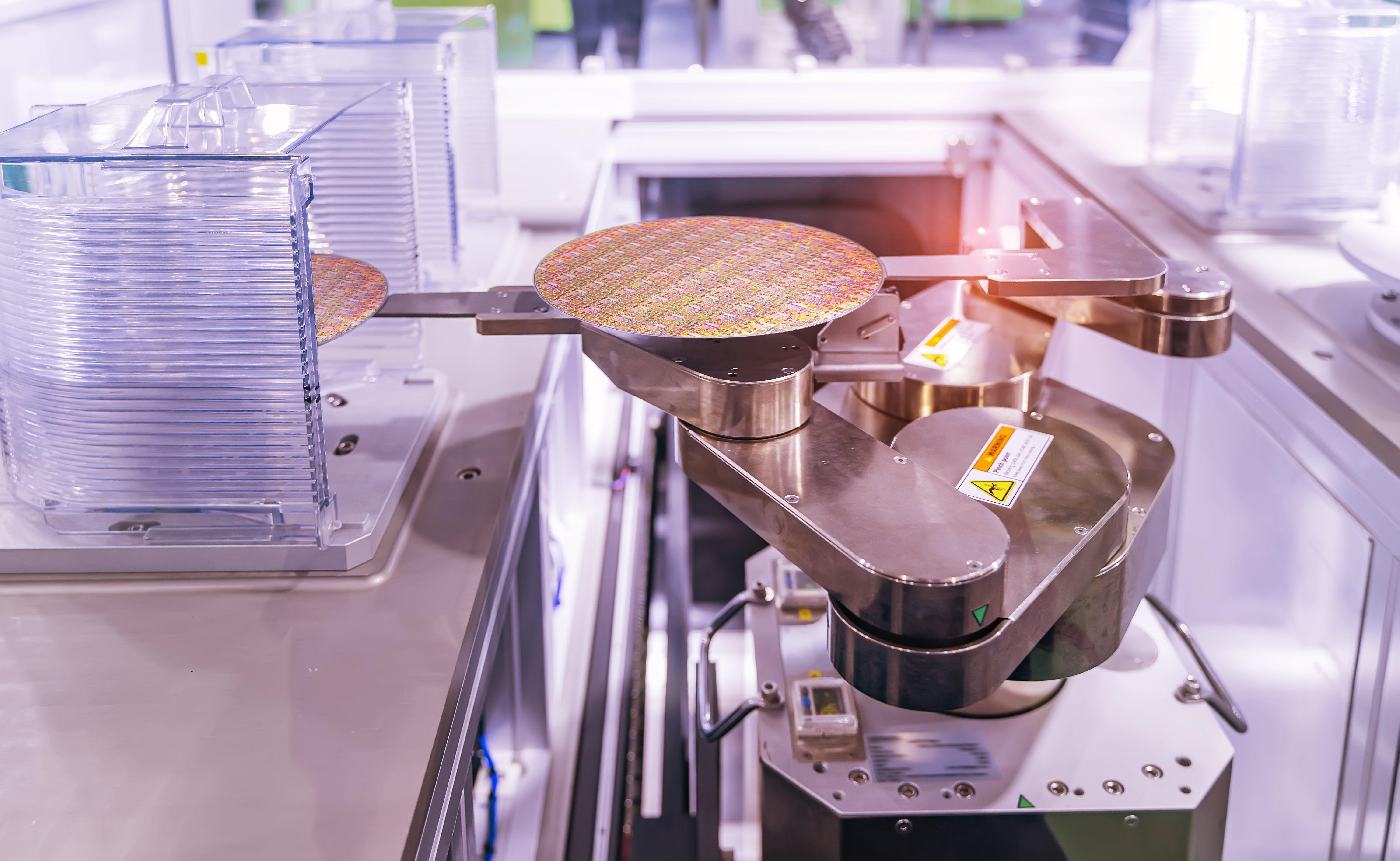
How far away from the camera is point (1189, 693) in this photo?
0.89 metres

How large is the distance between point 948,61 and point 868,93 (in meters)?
0.31

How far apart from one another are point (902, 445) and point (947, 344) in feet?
0.64

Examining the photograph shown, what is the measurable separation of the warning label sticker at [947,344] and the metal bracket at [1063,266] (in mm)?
55

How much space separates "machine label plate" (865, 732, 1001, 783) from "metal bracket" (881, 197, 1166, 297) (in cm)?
33

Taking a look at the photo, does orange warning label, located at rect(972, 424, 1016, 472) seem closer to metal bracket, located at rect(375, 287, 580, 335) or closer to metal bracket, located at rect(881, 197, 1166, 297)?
metal bracket, located at rect(881, 197, 1166, 297)

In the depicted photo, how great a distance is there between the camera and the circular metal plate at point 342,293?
0.83 m

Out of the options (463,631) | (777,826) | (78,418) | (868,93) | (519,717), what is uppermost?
(868,93)

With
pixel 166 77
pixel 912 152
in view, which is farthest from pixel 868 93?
Result: pixel 166 77

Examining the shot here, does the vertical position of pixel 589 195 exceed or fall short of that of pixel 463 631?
it exceeds it

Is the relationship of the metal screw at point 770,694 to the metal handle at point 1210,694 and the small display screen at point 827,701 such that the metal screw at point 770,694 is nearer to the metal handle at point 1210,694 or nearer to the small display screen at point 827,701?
the small display screen at point 827,701

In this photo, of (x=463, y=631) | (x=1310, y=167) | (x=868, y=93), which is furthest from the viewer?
(x=868, y=93)

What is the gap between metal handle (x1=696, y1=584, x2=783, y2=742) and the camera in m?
0.87

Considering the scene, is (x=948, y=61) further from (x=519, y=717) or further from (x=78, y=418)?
(x=78, y=418)

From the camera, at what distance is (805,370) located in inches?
29.8
